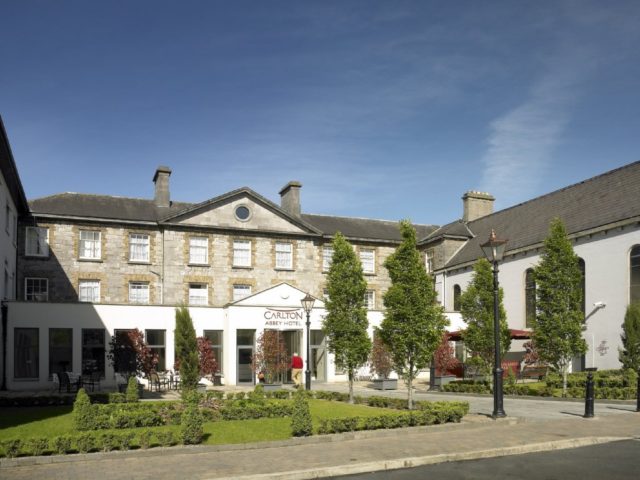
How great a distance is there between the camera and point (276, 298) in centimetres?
3494

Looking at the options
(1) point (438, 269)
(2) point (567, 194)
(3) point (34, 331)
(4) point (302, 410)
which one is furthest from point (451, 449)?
(1) point (438, 269)

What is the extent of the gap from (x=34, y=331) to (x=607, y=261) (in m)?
27.0

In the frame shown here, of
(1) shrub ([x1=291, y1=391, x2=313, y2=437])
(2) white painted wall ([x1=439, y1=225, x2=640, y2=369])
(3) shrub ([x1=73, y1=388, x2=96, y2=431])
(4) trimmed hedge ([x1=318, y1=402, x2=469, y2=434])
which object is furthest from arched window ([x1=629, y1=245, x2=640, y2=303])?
(3) shrub ([x1=73, y1=388, x2=96, y2=431])

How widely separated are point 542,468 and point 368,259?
3457 cm

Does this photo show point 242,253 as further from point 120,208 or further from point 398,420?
point 398,420

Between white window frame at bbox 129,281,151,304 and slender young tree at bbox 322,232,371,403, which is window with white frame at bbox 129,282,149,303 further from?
slender young tree at bbox 322,232,371,403

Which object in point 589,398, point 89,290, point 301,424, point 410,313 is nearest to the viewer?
point 301,424

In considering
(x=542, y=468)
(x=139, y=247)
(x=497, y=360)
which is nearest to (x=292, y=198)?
(x=139, y=247)

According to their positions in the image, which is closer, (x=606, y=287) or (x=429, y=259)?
(x=606, y=287)

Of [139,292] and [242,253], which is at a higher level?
[242,253]

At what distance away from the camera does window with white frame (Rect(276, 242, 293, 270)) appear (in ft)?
138

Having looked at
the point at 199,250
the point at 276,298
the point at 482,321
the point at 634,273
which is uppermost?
the point at 199,250

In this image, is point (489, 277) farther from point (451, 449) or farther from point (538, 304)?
point (451, 449)

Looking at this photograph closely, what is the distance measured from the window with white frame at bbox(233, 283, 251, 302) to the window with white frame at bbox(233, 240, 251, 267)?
129cm
